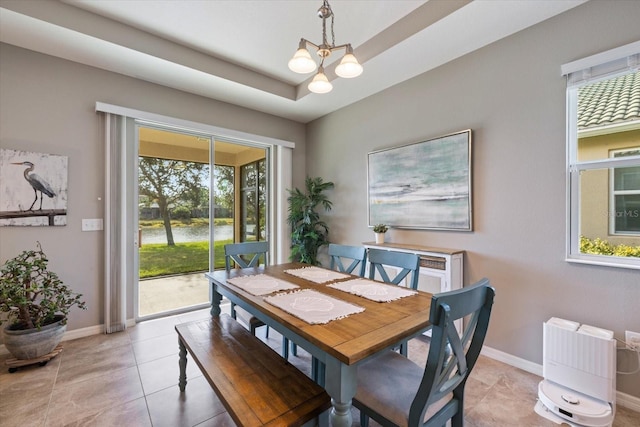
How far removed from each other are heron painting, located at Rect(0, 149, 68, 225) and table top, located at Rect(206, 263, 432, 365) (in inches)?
88.1

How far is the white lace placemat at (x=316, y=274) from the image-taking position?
6.85 ft

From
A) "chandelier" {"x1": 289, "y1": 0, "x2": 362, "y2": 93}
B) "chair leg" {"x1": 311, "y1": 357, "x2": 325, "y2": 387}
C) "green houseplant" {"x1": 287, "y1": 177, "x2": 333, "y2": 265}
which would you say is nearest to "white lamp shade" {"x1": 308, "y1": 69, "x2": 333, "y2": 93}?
"chandelier" {"x1": 289, "y1": 0, "x2": 362, "y2": 93}

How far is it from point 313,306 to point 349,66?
148 cm

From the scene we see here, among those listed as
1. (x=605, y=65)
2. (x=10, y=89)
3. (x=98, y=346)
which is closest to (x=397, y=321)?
(x=605, y=65)

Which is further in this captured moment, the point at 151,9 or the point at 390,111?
the point at 390,111

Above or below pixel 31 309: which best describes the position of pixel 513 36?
above

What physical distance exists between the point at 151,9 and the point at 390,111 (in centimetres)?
253

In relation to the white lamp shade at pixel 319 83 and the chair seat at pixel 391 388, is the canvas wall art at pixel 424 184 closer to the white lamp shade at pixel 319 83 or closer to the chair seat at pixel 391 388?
the white lamp shade at pixel 319 83

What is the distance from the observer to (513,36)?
233cm

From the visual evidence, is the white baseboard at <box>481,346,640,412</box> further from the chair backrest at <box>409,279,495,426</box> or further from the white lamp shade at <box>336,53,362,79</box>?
the white lamp shade at <box>336,53,362,79</box>

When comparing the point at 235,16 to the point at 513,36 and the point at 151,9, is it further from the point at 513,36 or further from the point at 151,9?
the point at 513,36

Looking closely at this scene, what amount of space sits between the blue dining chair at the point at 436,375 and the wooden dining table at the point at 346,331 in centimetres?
18

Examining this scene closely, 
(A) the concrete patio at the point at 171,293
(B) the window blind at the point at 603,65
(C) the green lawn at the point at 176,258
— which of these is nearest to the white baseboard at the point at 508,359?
(A) the concrete patio at the point at 171,293

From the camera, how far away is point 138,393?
1931mm
